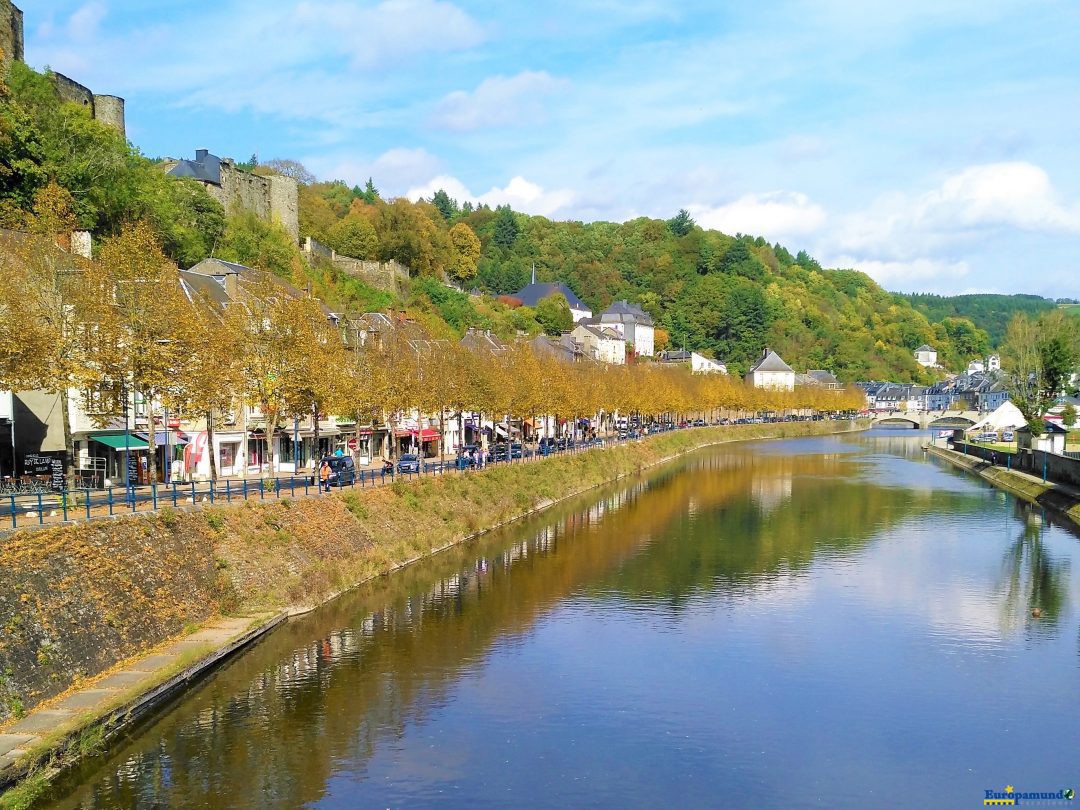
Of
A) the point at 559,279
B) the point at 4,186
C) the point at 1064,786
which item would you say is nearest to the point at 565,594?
the point at 1064,786

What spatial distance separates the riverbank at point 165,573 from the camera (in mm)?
20359

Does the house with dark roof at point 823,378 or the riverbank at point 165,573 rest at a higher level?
the house with dark roof at point 823,378

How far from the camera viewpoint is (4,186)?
52969 mm

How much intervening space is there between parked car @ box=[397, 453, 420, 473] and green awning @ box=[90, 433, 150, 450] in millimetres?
12382

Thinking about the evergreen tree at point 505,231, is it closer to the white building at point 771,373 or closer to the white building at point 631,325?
the white building at point 631,325

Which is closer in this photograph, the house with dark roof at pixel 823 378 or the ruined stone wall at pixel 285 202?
the ruined stone wall at pixel 285 202

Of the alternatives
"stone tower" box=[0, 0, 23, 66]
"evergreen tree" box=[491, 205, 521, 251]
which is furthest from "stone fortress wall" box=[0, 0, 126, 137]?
"evergreen tree" box=[491, 205, 521, 251]

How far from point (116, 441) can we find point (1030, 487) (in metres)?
57.6

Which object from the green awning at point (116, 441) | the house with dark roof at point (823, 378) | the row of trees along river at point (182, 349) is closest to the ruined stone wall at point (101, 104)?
the row of trees along river at point (182, 349)

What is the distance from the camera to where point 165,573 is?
1061 inches

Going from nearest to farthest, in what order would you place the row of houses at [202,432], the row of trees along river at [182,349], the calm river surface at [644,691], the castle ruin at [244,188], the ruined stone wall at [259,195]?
the calm river surface at [644,691], the row of trees along river at [182,349], the row of houses at [202,432], the castle ruin at [244,188], the ruined stone wall at [259,195]

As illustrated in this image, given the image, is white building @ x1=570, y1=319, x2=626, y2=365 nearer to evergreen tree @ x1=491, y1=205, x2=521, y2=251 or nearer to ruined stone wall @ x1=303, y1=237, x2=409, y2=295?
ruined stone wall @ x1=303, y1=237, x2=409, y2=295

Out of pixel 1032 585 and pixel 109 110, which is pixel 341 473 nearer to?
pixel 1032 585
